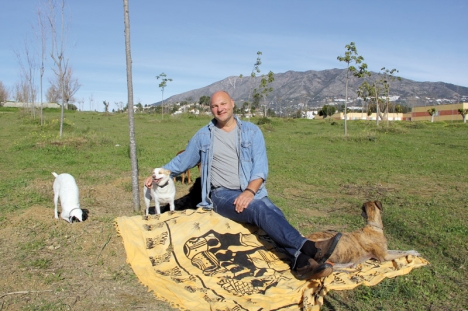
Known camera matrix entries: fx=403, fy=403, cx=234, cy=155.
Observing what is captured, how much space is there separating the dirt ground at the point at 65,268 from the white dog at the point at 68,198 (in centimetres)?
10

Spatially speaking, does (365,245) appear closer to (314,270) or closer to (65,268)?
(314,270)

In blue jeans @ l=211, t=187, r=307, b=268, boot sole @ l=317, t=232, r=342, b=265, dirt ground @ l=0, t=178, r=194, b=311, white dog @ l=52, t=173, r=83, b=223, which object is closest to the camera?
dirt ground @ l=0, t=178, r=194, b=311

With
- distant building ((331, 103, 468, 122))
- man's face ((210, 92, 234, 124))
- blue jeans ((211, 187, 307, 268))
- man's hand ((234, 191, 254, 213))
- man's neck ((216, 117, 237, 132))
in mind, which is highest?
distant building ((331, 103, 468, 122))

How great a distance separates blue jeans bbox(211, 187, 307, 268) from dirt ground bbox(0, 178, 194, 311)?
108cm

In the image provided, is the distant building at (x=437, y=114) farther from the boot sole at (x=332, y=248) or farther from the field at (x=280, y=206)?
the boot sole at (x=332, y=248)

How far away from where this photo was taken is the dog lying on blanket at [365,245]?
379cm

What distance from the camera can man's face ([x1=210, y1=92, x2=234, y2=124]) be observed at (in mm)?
4168

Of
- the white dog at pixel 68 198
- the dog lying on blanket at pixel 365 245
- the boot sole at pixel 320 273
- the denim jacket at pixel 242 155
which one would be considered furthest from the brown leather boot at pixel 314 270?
the white dog at pixel 68 198

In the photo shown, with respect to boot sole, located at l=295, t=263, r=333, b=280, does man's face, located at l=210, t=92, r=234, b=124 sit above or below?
above

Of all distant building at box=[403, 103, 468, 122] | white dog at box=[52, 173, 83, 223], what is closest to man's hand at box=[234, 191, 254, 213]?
white dog at box=[52, 173, 83, 223]

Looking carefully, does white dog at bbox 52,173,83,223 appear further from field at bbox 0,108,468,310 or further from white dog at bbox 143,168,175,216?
white dog at bbox 143,168,175,216

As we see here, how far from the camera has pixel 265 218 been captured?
3674mm

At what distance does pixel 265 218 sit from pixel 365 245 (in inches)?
42.0

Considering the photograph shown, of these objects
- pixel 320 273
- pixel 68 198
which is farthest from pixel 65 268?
pixel 320 273
